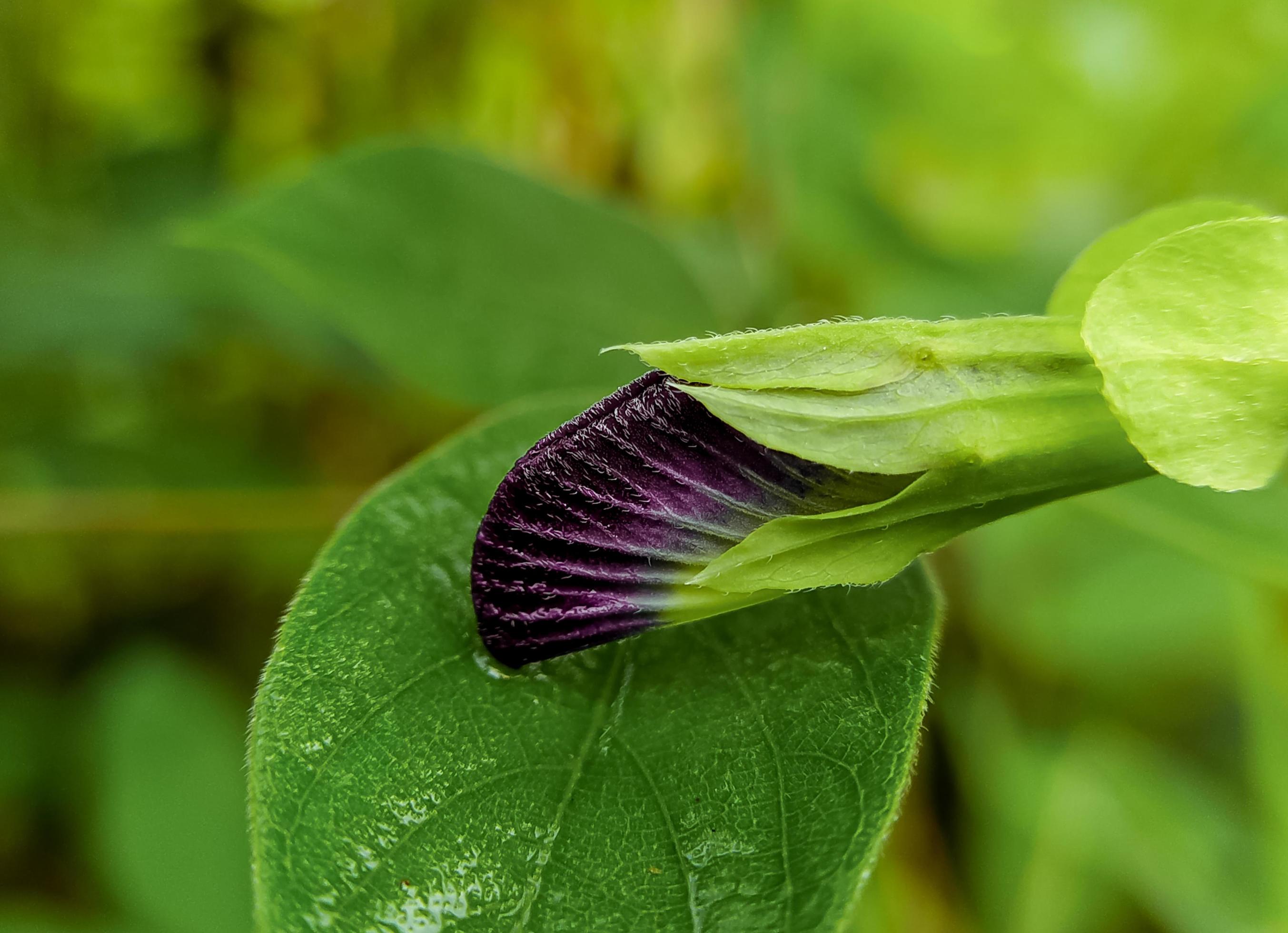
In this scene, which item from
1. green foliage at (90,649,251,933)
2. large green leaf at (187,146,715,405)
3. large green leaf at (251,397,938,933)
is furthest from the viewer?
green foliage at (90,649,251,933)

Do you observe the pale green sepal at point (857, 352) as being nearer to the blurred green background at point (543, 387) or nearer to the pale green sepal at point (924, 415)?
the pale green sepal at point (924, 415)

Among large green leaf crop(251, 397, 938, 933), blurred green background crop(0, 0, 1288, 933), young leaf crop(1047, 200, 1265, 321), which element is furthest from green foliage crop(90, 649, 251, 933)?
young leaf crop(1047, 200, 1265, 321)

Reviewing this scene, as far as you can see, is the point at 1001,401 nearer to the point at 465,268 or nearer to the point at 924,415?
the point at 924,415

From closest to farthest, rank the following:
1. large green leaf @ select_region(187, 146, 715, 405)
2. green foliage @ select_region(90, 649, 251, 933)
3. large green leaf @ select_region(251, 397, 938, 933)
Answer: large green leaf @ select_region(251, 397, 938, 933)
large green leaf @ select_region(187, 146, 715, 405)
green foliage @ select_region(90, 649, 251, 933)

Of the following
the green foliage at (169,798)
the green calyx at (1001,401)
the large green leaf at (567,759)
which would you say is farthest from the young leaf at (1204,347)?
the green foliage at (169,798)

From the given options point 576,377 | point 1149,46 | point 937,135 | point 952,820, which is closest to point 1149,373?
point 576,377

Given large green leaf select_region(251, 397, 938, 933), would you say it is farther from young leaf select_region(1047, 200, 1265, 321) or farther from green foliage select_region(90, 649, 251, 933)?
green foliage select_region(90, 649, 251, 933)
